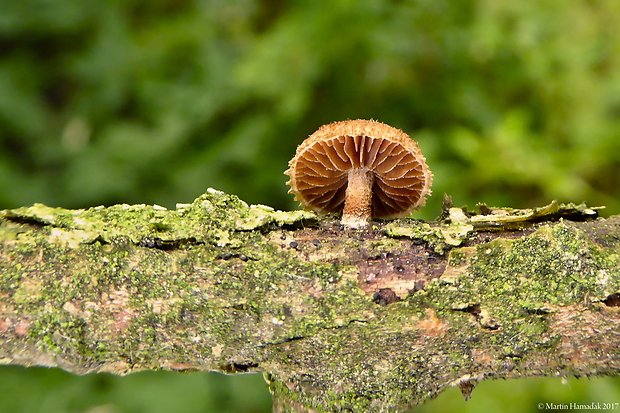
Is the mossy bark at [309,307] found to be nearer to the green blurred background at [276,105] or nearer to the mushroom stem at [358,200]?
the mushroom stem at [358,200]

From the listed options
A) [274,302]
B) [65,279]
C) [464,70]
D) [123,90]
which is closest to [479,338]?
[274,302]

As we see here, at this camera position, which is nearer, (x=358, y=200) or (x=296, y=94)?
(x=358, y=200)

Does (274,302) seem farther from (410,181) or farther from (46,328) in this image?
(410,181)

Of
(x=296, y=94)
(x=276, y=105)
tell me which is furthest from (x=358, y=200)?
(x=276, y=105)

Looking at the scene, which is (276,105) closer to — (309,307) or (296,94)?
(296,94)

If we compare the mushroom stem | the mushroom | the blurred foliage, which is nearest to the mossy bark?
the mushroom stem

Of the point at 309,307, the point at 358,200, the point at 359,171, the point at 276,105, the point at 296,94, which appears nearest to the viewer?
the point at 309,307
